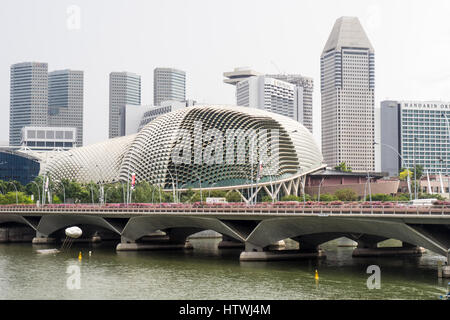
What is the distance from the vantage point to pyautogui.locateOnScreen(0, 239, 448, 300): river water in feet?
168

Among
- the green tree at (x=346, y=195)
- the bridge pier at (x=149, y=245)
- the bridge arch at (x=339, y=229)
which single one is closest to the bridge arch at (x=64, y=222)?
the bridge pier at (x=149, y=245)

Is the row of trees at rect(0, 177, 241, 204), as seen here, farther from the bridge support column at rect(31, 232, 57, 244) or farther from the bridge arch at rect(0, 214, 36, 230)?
the bridge support column at rect(31, 232, 57, 244)

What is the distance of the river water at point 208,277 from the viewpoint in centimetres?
5128

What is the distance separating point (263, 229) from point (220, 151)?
9129cm

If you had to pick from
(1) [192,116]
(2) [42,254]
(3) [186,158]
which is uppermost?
(1) [192,116]

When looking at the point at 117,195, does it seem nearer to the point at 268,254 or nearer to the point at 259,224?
the point at 268,254

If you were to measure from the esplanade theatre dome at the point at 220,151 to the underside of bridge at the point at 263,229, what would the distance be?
4909cm

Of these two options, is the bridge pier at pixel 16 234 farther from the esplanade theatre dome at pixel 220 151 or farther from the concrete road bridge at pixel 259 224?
the esplanade theatre dome at pixel 220 151

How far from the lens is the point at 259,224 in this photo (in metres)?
71.3

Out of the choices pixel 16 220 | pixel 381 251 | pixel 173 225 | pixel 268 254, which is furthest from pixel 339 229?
pixel 16 220
